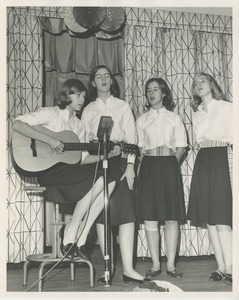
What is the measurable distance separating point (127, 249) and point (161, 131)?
2.39ft

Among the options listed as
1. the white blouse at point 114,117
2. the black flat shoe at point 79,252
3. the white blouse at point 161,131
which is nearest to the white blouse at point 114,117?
the white blouse at point 114,117

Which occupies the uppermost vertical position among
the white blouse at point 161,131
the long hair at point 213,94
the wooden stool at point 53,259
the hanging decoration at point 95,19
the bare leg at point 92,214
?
the hanging decoration at point 95,19

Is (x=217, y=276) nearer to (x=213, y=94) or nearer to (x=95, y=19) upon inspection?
(x=213, y=94)

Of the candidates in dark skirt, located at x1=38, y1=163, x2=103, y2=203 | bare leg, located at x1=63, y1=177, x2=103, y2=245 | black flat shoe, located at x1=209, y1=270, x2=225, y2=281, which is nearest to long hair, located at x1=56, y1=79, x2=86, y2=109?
dark skirt, located at x1=38, y1=163, x2=103, y2=203

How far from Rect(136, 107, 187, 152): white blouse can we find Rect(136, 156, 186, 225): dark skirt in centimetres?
8

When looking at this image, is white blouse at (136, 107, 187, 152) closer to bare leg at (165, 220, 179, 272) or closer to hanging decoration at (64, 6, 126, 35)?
bare leg at (165, 220, 179, 272)

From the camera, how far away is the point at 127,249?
2.52 metres

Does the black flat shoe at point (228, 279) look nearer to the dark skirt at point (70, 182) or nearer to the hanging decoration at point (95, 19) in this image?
the dark skirt at point (70, 182)

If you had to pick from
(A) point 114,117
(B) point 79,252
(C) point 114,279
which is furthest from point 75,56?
(C) point 114,279

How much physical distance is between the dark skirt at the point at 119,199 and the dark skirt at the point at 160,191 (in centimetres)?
14

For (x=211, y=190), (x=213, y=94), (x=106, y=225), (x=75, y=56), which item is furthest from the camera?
(x=75, y=56)

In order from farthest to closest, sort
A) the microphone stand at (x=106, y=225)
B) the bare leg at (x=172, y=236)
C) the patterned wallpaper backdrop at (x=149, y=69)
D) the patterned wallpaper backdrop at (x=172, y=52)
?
the patterned wallpaper backdrop at (x=172, y=52)
the patterned wallpaper backdrop at (x=149, y=69)
the bare leg at (x=172, y=236)
the microphone stand at (x=106, y=225)

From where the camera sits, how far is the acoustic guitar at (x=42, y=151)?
2.40 metres
